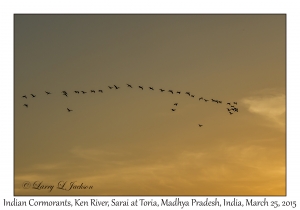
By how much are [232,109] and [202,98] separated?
506cm
